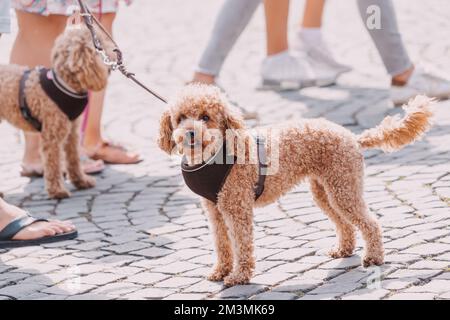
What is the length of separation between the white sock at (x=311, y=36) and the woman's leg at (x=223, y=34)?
4.73 ft

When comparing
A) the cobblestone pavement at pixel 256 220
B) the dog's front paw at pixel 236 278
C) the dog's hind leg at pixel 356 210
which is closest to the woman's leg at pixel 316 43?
the cobblestone pavement at pixel 256 220

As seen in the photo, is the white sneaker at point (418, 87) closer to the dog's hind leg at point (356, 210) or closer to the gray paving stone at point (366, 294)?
the dog's hind leg at point (356, 210)

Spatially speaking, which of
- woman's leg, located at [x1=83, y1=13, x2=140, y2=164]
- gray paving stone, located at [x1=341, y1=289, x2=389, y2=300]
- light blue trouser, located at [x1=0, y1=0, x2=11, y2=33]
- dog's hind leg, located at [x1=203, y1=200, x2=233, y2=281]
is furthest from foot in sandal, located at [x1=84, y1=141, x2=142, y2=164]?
gray paving stone, located at [x1=341, y1=289, x2=389, y2=300]

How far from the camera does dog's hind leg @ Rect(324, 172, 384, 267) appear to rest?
15.4 ft

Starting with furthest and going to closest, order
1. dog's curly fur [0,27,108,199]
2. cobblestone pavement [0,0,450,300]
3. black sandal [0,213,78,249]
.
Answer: dog's curly fur [0,27,108,199] < black sandal [0,213,78,249] < cobblestone pavement [0,0,450,300]

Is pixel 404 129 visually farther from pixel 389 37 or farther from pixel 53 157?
pixel 389 37

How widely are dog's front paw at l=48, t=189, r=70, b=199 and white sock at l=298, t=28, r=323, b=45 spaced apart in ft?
12.1

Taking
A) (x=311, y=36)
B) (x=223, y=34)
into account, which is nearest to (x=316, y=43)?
(x=311, y=36)

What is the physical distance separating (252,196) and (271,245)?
72 centimetres

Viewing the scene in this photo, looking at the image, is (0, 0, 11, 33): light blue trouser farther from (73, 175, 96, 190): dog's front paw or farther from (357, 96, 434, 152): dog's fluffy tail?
(357, 96, 434, 152): dog's fluffy tail

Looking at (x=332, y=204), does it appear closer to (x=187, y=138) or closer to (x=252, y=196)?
(x=252, y=196)

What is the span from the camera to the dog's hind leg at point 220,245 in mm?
4742

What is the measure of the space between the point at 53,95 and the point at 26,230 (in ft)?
4.49

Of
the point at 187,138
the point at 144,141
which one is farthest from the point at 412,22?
the point at 187,138
